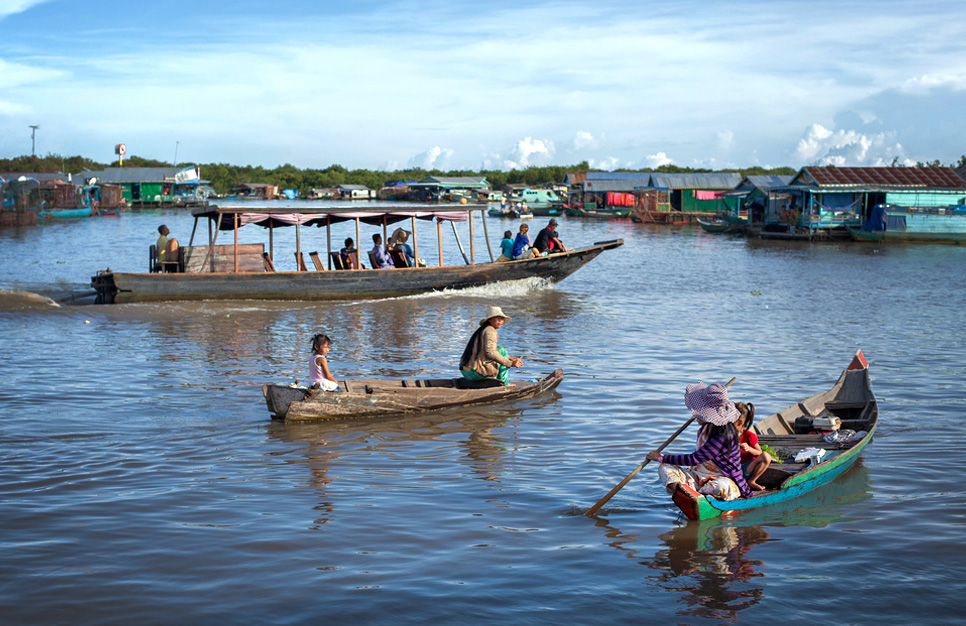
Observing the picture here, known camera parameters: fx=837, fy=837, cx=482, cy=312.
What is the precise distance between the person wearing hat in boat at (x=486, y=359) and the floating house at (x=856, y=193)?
33.2 metres

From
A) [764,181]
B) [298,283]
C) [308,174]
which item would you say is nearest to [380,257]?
[298,283]

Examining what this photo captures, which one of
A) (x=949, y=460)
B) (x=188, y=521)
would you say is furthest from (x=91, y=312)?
(x=949, y=460)

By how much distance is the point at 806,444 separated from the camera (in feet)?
25.1

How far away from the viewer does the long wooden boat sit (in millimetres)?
6074

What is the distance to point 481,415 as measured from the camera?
9.27 meters

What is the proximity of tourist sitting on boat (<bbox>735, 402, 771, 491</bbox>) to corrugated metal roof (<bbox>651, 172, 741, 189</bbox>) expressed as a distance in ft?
182

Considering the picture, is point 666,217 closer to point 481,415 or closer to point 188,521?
point 481,415

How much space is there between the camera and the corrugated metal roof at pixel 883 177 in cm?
3897

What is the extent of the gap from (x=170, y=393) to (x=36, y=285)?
521 inches

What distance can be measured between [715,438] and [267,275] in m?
13.0

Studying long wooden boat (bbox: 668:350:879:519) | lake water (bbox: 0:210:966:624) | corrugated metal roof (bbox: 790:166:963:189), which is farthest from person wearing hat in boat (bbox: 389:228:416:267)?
corrugated metal roof (bbox: 790:166:963:189)

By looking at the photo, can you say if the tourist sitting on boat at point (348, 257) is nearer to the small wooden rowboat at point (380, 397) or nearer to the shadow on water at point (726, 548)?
the small wooden rowboat at point (380, 397)

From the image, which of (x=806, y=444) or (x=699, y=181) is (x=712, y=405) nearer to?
(x=806, y=444)

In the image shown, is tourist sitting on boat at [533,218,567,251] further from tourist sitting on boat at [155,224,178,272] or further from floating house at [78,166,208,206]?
floating house at [78,166,208,206]
